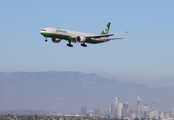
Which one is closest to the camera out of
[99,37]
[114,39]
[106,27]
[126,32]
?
[126,32]

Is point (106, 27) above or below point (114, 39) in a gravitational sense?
above

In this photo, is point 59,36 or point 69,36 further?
point 69,36

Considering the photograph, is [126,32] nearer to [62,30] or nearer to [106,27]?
[62,30]

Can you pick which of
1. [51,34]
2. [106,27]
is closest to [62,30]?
[51,34]

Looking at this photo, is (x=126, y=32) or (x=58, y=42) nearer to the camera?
(x=126, y=32)

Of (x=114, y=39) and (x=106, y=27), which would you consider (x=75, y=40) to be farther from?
(x=106, y=27)

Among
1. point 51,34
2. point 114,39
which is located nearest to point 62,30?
point 51,34

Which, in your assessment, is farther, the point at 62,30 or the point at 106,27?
the point at 106,27

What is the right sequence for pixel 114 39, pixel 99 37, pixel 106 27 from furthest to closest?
pixel 106 27 < pixel 99 37 < pixel 114 39

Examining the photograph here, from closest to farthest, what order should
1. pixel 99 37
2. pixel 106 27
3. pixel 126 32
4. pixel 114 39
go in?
pixel 126 32 < pixel 114 39 < pixel 99 37 < pixel 106 27
